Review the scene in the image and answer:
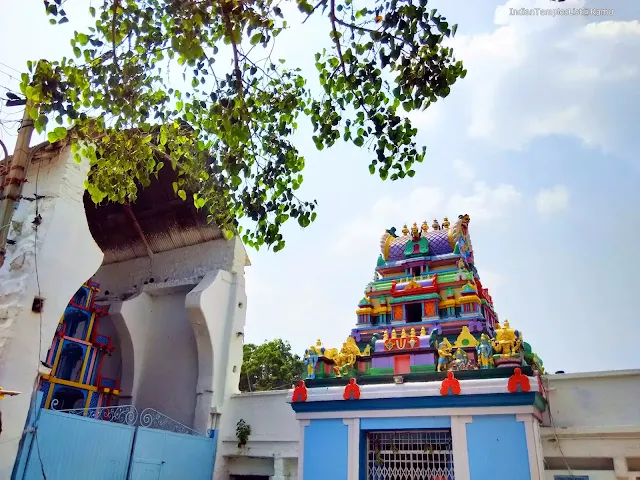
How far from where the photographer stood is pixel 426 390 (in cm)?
888

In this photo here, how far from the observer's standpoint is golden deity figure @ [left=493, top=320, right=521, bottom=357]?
8984 millimetres

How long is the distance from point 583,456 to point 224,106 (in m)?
8.37

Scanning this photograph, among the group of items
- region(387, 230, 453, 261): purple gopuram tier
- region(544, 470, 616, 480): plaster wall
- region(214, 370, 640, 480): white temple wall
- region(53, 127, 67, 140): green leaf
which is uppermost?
region(387, 230, 453, 261): purple gopuram tier

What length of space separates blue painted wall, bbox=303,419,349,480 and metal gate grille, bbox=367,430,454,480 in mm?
486

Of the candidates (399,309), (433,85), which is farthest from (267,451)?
(433,85)

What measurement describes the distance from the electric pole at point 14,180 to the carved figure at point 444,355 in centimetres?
752

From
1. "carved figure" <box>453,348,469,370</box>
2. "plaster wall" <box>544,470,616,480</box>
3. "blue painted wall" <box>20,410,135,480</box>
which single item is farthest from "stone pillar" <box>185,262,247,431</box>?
"plaster wall" <box>544,470,616,480</box>

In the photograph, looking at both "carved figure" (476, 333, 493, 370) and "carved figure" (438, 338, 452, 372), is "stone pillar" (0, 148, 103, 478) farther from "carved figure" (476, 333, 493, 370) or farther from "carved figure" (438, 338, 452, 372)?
"carved figure" (476, 333, 493, 370)

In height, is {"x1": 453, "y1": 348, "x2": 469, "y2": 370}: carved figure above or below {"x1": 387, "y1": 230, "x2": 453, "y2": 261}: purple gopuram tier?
below

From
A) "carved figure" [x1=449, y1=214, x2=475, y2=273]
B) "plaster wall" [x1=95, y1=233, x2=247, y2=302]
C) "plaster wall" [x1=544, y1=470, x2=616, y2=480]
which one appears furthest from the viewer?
"plaster wall" [x1=95, y1=233, x2=247, y2=302]

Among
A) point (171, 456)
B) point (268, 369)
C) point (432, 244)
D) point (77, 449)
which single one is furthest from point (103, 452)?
point (268, 369)

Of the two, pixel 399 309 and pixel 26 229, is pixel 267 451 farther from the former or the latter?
pixel 26 229

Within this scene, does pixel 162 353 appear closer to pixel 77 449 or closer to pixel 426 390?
pixel 77 449

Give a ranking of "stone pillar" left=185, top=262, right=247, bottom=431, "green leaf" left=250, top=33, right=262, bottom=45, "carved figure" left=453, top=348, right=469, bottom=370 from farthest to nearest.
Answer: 1. "stone pillar" left=185, top=262, right=247, bottom=431
2. "carved figure" left=453, top=348, right=469, bottom=370
3. "green leaf" left=250, top=33, right=262, bottom=45
